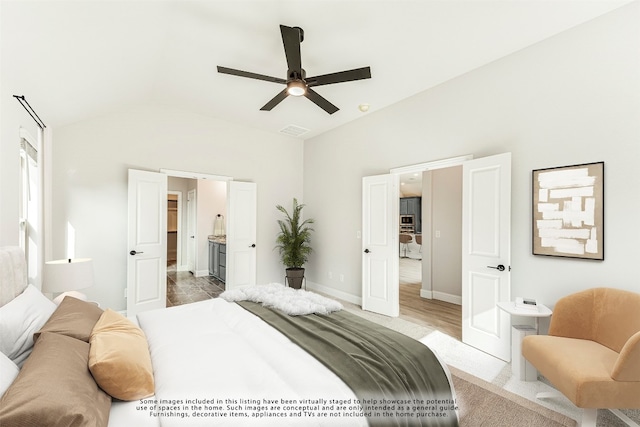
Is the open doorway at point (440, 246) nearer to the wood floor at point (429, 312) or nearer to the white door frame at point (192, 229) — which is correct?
the wood floor at point (429, 312)

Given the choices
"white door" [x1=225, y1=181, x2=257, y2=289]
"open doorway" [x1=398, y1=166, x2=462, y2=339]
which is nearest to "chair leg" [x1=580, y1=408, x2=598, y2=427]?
"open doorway" [x1=398, y1=166, x2=462, y2=339]

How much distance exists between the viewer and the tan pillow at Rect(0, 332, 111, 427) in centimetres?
84


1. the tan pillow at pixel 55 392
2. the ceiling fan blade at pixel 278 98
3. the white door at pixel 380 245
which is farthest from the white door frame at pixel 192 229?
the tan pillow at pixel 55 392

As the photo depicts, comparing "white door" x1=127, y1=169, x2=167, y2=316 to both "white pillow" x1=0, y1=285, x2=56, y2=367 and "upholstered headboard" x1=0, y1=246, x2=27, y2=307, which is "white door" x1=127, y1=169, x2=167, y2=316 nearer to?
"upholstered headboard" x1=0, y1=246, x2=27, y2=307

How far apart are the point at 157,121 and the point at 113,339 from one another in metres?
3.81

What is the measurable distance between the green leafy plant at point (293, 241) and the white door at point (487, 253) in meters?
2.87

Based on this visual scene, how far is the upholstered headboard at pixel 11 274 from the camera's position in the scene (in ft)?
5.15

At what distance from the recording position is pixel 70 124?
144 inches

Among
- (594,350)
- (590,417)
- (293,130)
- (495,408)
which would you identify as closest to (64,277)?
(495,408)

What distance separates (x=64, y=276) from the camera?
2.54 meters

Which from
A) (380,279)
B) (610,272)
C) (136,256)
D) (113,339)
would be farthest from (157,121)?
(610,272)

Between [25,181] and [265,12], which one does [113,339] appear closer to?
[25,181]

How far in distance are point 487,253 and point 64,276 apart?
13.6 feet

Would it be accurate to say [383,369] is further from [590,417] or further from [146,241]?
[146,241]
